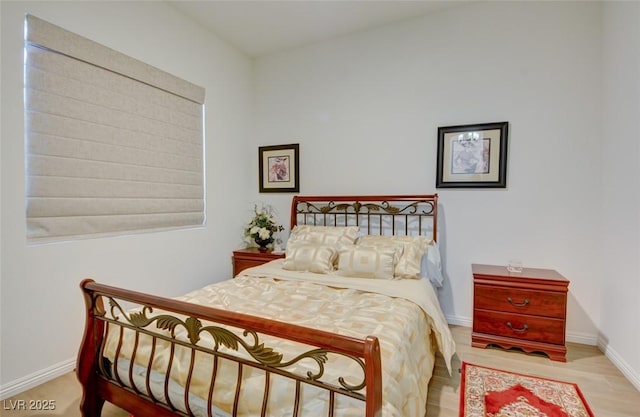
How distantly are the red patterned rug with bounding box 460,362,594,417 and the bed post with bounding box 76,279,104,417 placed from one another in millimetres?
1980

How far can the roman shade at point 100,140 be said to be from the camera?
6.77 feet

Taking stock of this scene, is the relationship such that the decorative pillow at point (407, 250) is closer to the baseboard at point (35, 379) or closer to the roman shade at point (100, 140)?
the roman shade at point (100, 140)

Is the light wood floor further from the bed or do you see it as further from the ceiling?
the ceiling

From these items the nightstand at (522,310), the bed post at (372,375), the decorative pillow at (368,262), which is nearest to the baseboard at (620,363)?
the nightstand at (522,310)

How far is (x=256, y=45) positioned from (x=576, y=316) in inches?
163

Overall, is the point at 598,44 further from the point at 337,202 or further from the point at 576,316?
the point at 337,202

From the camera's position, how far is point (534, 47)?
2.71 m

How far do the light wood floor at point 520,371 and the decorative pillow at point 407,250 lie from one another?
70 cm

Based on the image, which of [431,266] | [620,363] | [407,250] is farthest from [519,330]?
[407,250]

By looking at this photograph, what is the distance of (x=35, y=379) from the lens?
2041mm

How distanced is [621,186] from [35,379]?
419cm

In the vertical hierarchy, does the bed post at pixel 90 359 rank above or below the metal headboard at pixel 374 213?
below

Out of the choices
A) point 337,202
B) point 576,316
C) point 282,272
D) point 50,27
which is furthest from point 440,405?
point 50,27

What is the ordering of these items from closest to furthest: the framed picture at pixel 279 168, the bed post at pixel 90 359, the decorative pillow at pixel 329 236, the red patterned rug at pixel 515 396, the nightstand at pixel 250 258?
the bed post at pixel 90 359, the red patterned rug at pixel 515 396, the decorative pillow at pixel 329 236, the nightstand at pixel 250 258, the framed picture at pixel 279 168
